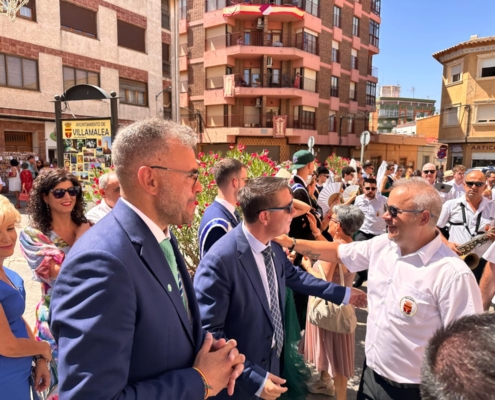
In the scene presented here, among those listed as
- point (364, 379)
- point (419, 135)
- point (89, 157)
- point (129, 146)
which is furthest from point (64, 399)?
point (419, 135)

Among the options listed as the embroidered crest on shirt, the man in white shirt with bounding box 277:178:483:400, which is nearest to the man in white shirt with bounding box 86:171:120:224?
the man in white shirt with bounding box 277:178:483:400

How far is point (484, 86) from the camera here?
27.4 meters

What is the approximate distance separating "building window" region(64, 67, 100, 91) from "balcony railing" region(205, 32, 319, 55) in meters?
12.9

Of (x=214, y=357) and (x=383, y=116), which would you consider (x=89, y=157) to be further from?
(x=383, y=116)

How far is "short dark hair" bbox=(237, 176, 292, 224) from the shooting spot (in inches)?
88.4

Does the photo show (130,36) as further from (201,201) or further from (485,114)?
(485,114)

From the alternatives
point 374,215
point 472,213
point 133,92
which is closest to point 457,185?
point 374,215

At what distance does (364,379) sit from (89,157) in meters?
6.57

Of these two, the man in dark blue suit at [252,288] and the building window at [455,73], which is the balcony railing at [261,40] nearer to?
the building window at [455,73]

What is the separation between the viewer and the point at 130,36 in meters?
20.6

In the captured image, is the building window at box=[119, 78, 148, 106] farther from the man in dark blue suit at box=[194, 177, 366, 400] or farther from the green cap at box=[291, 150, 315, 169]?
the man in dark blue suit at box=[194, 177, 366, 400]

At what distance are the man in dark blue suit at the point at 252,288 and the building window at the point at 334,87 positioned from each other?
32525mm

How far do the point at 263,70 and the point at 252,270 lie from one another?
28205mm

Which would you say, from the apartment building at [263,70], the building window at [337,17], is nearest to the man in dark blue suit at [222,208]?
the apartment building at [263,70]
